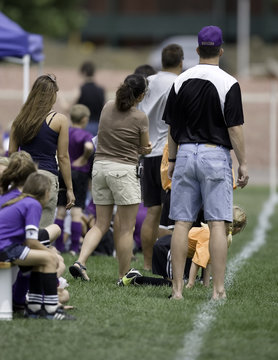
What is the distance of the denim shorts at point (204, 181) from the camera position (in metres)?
7.27

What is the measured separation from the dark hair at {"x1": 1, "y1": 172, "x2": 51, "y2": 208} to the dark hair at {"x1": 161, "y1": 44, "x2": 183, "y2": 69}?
3.38 metres

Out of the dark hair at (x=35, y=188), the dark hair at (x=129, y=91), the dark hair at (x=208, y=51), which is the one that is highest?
the dark hair at (x=208, y=51)

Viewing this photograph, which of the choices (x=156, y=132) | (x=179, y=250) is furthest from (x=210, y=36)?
(x=156, y=132)

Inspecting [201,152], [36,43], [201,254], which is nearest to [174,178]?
[201,152]

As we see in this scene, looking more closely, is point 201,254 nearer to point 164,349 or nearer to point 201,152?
point 201,152

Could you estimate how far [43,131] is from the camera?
25.7 feet

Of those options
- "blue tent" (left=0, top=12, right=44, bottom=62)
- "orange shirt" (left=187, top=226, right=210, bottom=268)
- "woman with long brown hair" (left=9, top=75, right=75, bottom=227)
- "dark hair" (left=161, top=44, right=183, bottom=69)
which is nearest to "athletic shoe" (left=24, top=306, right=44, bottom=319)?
"woman with long brown hair" (left=9, top=75, right=75, bottom=227)

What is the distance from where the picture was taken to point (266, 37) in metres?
52.5

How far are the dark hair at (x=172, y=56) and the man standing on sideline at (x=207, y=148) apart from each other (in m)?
1.98

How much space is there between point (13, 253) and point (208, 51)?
2.37 m

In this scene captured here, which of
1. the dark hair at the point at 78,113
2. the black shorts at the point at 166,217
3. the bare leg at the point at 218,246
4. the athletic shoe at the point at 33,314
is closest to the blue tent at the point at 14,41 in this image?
the dark hair at the point at 78,113

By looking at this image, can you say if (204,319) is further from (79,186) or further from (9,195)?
(79,186)

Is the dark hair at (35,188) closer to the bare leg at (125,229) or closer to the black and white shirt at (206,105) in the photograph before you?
the black and white shirt at (206,105)

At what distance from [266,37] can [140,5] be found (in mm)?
8374
